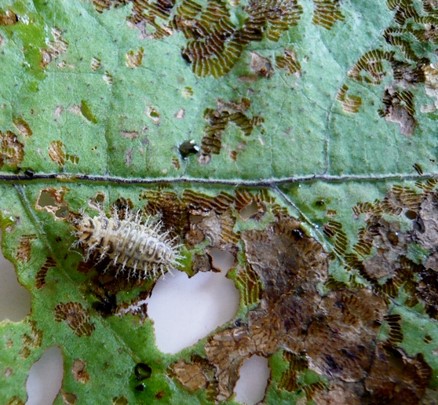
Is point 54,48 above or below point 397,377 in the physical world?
above

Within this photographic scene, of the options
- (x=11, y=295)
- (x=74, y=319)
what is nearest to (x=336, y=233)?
(x=74, y=319)

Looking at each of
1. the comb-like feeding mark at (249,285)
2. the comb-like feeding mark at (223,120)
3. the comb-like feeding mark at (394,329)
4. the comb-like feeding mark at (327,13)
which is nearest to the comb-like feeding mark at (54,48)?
the comb-like feeding mark at (223,120)

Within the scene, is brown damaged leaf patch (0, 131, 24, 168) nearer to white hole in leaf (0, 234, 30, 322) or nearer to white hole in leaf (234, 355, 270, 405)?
white hole in leaf (0, 234, 30, 322)

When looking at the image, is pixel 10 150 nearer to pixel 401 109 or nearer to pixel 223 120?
pixel 223 120

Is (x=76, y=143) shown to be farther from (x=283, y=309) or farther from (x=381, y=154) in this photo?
(x=381, y=154)

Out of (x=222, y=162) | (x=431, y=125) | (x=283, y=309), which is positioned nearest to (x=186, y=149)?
(x=222, y=162)

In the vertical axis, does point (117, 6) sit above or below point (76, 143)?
above
